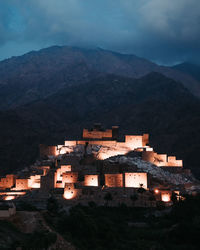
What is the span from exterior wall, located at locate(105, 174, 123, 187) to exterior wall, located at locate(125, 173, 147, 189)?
0.74m

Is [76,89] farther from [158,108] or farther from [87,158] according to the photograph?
[87,158]

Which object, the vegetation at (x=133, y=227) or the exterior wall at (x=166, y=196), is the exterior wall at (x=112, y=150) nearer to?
the exterior wall at (x=166, y=196)

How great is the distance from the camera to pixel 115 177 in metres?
51.5

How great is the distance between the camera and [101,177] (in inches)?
2112

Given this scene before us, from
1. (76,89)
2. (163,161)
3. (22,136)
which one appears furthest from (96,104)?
(163,161)

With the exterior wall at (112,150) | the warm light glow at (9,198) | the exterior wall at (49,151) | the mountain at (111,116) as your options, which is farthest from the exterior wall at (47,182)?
the mountain at (111,116)

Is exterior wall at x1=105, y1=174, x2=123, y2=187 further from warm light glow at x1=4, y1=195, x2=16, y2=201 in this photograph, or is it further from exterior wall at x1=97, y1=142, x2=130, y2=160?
warm light glow at x1=4, y1=195, x2=16, y2=201

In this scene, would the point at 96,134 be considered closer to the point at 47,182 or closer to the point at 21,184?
the point at 21,184

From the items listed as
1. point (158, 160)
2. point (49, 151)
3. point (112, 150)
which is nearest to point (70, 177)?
point (112, 150)

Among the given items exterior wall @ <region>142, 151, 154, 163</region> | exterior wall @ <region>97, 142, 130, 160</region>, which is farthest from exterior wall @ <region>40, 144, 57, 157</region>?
exterior wall @ <region>142, 151, 154, 163</region>

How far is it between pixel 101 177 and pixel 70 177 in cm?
407

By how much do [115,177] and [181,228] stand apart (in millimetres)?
15123

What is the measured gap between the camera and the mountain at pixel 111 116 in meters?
104

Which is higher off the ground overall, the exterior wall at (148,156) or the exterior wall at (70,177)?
the exterior wall at (148,156)
